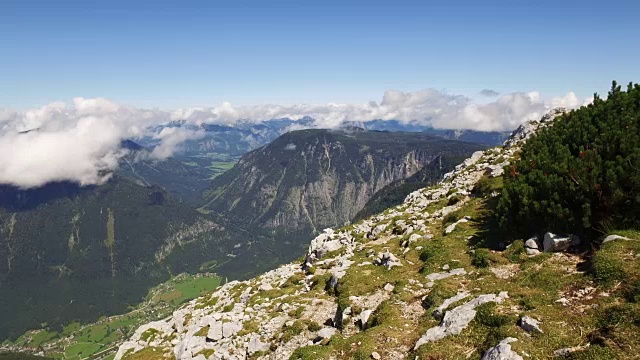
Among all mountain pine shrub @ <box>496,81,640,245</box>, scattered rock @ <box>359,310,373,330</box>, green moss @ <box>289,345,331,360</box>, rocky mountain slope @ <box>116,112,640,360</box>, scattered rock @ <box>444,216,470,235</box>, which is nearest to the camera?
rocky mountain slope @ <box>116,112,640,360</box>

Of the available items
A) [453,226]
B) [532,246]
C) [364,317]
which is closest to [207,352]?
[364,317]

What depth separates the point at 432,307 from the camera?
23484 mm

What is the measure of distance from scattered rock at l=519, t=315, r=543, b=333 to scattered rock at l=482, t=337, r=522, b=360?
1122 mm

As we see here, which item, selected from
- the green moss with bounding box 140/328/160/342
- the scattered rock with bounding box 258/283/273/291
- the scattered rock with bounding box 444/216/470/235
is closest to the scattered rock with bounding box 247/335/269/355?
the scattered rock with bounding box 258/283/273/291

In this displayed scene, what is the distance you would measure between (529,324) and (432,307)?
23.4ft

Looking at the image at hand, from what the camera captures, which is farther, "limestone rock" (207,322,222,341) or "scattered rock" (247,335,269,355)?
"limestone rock" (207,322,222,341)

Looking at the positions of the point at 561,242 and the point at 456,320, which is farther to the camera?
the point at 561,242

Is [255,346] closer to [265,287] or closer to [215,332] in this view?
[215,332]

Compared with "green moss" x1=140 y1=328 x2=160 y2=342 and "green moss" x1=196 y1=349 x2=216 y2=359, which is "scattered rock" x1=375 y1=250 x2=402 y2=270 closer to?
Answer: "green moss" x1=196 y1=349 x2=216 y2=359

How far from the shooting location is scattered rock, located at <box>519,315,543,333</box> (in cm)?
1667

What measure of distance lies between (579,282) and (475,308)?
225 inches

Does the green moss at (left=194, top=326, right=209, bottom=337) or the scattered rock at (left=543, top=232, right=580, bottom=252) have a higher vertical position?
the scattered rock at (left=543, top=232, right=580, bottom=252)

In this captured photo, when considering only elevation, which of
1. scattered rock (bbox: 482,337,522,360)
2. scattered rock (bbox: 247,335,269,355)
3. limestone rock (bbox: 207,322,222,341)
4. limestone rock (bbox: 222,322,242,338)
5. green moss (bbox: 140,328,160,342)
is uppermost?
scattered rock (bbox: 482,337,522,360)

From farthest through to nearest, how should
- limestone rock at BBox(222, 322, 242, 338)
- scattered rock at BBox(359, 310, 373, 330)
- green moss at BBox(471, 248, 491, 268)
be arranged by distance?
1. limestone rock at BBox(222, 322, 242, 338)
2. green moss at BBox(471, 248, 491, 268)
3. scattered rock at BBox(359, 310, 373, 330)
